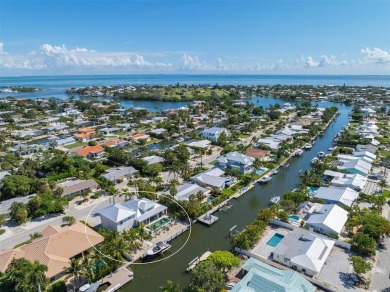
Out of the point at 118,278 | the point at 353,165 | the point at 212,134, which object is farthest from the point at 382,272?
the point at 212,134

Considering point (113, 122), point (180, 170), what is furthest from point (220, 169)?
point (113, 122)

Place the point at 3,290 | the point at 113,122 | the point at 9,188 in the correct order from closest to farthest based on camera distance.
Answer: the point at 3,290
the point at 9,188
the point at 113,122

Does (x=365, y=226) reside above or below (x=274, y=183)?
above

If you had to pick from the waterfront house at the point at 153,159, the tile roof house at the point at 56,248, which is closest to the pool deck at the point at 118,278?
the tile roof house at the point at 56,248

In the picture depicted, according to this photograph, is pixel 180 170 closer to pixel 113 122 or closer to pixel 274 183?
pixel 274 183

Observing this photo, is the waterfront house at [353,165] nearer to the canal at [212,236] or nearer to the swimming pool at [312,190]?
the canal at [212,236]

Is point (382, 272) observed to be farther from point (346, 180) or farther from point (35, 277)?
point (35, 277)
